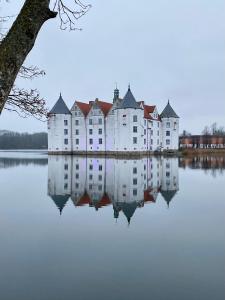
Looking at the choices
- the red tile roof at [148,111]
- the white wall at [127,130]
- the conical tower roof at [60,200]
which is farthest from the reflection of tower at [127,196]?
the red tile roof at [148,111]

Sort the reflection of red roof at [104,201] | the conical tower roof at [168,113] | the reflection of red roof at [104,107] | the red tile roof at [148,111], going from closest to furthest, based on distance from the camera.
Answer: the reflection of red roof at [104,201] < the reflection of red roof at [104,107] < the red tile roof at [148,111] < the conical tower roof at [168,113]

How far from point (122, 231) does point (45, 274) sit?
2799 mm

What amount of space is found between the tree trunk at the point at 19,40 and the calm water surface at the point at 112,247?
3.17 metres

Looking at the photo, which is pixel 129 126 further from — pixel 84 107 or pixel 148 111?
pixel 84 107

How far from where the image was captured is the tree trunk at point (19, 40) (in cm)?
237

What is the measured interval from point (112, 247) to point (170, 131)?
5081cm

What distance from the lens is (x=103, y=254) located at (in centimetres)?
606

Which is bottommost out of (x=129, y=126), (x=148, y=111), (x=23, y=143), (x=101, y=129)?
(x=23, y=143)

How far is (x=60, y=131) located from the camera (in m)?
53.0

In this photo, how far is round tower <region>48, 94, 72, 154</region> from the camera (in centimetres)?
5297

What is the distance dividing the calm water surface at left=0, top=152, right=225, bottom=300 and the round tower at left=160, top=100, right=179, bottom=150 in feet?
143

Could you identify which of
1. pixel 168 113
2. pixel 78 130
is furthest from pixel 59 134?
pixel 168 113

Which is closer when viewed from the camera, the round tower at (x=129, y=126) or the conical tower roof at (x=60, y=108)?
the round tower at (x=129, y=126)

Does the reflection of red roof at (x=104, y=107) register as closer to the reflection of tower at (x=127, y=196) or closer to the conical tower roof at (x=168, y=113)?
the conical tower roof at (x=168, y=113)
